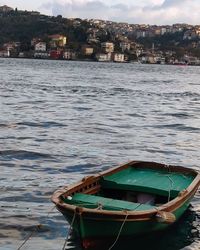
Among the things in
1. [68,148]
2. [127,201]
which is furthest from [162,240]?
[68,148]

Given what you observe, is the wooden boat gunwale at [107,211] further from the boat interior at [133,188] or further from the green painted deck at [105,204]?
the green painted deck at [105,204]

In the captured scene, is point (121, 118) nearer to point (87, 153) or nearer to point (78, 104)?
point (78, 104)

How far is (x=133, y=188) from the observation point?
13234 mm

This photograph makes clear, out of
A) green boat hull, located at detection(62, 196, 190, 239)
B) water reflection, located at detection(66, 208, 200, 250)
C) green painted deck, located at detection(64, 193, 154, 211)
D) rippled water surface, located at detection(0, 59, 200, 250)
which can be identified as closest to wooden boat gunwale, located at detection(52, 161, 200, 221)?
green boat hull, located at detection(62, 196, 190, 239)

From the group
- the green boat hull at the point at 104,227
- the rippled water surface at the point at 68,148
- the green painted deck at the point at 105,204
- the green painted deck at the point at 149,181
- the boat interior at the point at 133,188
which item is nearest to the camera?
the green boat hull at the point at 104,227

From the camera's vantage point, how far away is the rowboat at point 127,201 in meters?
10.4

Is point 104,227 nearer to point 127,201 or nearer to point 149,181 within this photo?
point 127,201

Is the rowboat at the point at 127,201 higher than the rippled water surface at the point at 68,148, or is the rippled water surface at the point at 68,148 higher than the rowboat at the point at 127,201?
the rowboat at the point at 127,201

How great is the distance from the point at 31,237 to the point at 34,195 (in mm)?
3111

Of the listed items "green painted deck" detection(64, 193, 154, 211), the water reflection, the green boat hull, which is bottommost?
the water reflection

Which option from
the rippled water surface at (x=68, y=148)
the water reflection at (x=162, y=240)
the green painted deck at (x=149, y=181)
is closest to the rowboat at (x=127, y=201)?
the green painted deck at (x=149, y=181)

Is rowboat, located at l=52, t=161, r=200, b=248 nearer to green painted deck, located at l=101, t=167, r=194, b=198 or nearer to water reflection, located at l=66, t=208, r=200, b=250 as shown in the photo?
green painted deck, located at l=101, t=167, r=194, b=198

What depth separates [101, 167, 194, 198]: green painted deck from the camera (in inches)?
517

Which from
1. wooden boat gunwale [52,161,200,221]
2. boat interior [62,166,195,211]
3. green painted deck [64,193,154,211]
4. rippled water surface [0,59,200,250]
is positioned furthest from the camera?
Result: rippled water surface [0,59,200,250]
